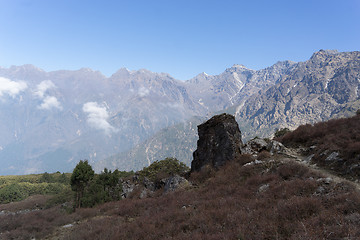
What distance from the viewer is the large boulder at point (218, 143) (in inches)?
947

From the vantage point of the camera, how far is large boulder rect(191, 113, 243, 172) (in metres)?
24.1

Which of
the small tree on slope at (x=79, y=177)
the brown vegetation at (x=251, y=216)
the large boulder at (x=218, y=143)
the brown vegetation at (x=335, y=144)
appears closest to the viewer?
the brown vegetation at (x=251, y=216)

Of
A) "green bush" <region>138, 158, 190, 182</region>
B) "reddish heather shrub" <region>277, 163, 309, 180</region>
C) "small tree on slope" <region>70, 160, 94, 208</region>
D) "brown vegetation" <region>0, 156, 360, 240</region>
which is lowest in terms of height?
"brown vegetation" <region>0, 156, 360, 240</region>

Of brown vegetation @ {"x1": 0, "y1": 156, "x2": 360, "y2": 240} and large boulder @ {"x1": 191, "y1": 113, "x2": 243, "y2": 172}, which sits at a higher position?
large boulder @ {"x1": 191, "y1": 113, "x2": 243, "y2": 172}

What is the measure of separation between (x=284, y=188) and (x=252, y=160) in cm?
913

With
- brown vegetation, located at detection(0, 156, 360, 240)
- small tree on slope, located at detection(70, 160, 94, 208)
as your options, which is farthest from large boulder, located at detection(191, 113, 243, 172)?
small tree on slope, located at detection(70, 160, 94, 208)

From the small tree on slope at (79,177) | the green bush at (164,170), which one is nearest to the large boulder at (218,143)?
the green bush at (164,170)

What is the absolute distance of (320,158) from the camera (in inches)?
707

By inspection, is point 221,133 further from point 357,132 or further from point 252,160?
point 357,132

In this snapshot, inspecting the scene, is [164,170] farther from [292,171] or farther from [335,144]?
[335,144]

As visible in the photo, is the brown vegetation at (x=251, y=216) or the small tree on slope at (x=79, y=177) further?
the small tree on slope at (x=79, y=177)

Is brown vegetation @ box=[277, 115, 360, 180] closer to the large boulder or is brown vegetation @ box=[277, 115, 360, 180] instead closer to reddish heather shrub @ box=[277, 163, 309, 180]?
reddish heather shrub @ box=[277, 163, 309, 180]

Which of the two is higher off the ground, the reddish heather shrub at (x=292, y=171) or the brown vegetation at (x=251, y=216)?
the reddish heather shrub at (x=292, y=171)

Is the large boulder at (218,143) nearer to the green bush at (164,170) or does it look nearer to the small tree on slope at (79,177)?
the green bush at (164,170)
